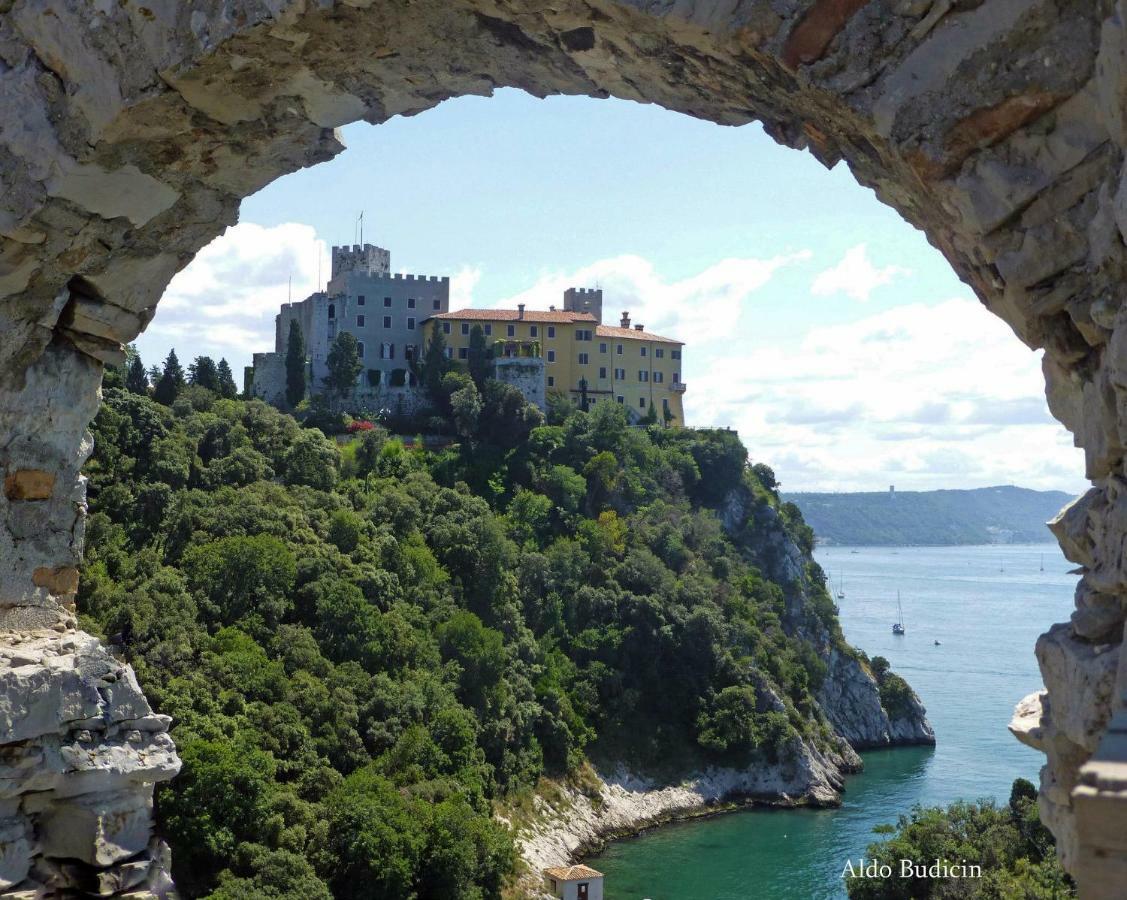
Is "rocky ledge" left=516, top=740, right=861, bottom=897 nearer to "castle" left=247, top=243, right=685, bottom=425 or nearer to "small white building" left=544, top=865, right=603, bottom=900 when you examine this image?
"small white building" left=544, top=865, right=603, bottom=900

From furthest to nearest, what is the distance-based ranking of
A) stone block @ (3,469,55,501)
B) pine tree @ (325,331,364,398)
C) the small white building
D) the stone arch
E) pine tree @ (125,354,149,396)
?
pine tree @ (325,331,364,398) < pine tree @ (125,354,149,396) < the small white building < stone block @ (3,469,55,501) < the stone arch

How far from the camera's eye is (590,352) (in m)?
41.2

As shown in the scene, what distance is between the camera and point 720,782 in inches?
1213

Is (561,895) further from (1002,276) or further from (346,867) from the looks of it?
(1002,276)

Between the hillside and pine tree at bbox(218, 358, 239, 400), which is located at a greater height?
pine tree at bbox(218, 358, 239, 400)

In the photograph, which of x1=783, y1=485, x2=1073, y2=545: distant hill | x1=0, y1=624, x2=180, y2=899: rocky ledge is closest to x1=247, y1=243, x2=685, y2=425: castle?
x1=0, y1=624, x2=180, y2=899: rocky ledge

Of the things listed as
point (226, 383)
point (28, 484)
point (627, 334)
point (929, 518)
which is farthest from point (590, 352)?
point (929, 518)

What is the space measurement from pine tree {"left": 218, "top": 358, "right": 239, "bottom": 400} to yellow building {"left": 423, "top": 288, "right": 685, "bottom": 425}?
8810 mm

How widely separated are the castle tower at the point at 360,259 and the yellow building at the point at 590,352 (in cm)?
269

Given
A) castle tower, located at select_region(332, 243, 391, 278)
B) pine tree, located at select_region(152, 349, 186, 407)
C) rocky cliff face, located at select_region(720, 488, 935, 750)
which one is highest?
castle tower, located at select_region(332, 243, 391, 278)

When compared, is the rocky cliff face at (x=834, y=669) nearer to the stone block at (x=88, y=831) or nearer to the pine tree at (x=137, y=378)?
the pine tree at (x=137, y=378)

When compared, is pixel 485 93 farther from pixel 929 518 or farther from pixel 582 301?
pixel 929 518

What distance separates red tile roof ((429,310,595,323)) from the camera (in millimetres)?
39156

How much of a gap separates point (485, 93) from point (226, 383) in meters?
27.2
